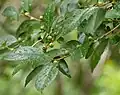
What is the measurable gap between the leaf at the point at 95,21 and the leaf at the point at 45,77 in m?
0.10

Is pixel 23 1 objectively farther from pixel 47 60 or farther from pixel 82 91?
pixel 82 91

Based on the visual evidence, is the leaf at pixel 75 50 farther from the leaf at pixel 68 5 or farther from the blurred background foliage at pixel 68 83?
the blurred background foliage at pixel 68 83

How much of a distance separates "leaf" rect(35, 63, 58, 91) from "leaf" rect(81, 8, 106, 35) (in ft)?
0.32

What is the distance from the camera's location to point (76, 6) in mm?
941

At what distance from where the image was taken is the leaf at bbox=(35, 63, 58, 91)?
77 cm

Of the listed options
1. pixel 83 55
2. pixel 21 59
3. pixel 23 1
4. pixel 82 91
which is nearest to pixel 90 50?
pixel 83 55

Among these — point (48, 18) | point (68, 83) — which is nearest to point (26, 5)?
point (48, 18)

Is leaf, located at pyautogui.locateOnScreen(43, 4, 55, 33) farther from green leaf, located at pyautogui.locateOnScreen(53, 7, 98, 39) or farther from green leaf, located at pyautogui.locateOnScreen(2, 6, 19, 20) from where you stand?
green leaf, located at pyautogui.locateOnScreen(2, 6, 19, 20)

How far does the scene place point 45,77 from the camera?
2.53 ft

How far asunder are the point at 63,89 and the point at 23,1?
153 centimetres

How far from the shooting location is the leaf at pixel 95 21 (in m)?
0.76

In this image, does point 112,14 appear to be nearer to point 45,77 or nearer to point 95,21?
point 95,21

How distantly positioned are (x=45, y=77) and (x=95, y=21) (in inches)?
5.6

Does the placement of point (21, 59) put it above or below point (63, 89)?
above
